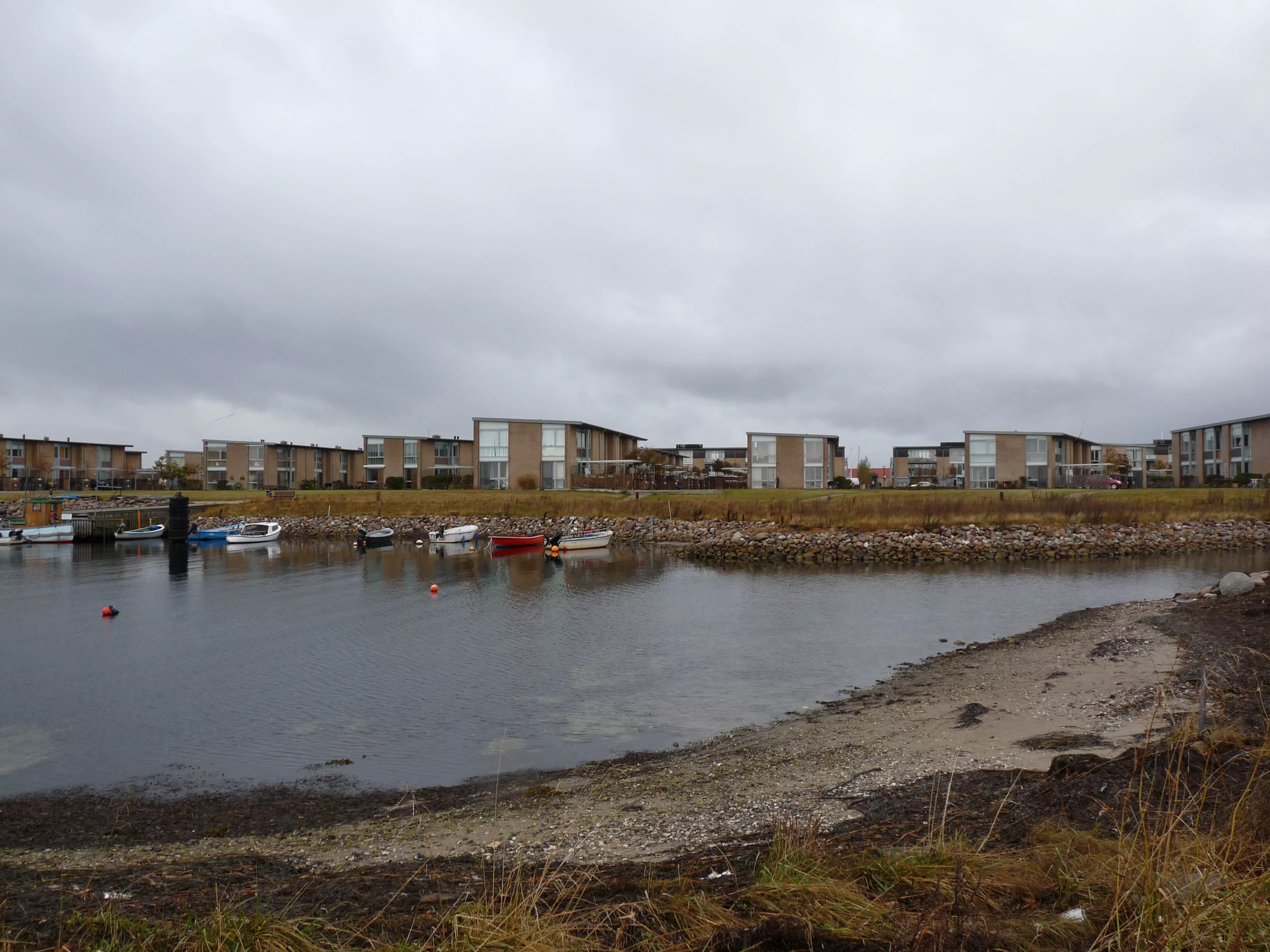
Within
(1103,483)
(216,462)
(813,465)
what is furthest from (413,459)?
(1103,483)

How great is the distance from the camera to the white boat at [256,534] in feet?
229

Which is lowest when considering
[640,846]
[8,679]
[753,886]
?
[8,679]

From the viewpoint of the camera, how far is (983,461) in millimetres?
96000

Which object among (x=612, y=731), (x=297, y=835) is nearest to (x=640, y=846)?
(x=297, y=835)

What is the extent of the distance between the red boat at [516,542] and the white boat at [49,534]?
40.5 m

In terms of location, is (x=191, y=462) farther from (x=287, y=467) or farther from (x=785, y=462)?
(x=785, y=462)

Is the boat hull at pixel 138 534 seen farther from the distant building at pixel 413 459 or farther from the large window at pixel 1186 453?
the large window at pixel 1186 453

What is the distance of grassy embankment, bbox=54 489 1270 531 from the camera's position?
57.1 metres

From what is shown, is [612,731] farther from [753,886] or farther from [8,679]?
[8,679]

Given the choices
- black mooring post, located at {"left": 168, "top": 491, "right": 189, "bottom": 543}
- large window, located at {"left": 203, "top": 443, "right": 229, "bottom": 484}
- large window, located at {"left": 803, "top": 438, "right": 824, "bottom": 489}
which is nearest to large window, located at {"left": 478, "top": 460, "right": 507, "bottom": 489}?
black mooring post, located at {"left": 168, "top": 491, "right": 189, "bottom": 543}

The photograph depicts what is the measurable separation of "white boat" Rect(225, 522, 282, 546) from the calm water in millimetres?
22762

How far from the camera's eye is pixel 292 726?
17.1 m

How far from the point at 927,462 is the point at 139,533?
12861 centimetres

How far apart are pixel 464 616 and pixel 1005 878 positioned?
27579 millimetres
